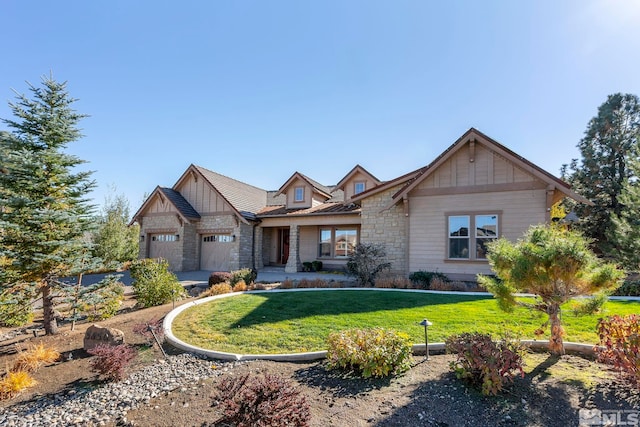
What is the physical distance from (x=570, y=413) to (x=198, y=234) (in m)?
20.4

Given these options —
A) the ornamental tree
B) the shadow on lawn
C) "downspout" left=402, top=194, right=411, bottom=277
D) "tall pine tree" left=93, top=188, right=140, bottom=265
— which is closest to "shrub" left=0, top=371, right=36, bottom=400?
the shadow on lawn

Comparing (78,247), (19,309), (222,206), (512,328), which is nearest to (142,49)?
(78,247)

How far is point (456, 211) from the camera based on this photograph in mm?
12758

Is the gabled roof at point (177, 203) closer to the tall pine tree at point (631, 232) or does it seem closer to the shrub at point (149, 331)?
the shrub at point (149, 331)

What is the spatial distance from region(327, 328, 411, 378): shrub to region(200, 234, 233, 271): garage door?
15.8 metres

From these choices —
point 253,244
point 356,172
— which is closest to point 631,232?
point 356,172

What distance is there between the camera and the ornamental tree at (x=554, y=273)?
172 inches

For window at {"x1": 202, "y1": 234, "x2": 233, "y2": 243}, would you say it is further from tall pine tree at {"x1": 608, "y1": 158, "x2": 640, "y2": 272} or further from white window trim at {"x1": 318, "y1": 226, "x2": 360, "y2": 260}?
tall pine tree at {"x1": 608, "y1": 158, "x2": 640, "y2": 272}

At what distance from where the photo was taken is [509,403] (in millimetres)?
3605

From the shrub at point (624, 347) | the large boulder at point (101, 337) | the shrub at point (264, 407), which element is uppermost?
the shrub at point (624, 347)

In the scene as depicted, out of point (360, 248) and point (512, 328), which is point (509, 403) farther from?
point (360, 248)

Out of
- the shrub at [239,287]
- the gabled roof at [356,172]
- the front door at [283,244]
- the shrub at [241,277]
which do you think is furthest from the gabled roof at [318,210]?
the shrub at [239,287]

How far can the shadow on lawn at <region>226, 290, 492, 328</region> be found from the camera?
780cm

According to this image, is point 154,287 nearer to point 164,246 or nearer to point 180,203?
point 180,203
